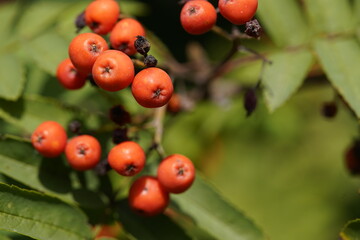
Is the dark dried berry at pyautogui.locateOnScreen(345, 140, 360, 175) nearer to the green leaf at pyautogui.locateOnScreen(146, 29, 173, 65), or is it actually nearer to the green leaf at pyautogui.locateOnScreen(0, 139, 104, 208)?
the green leaf at pyautogui.locateOnScreen(146, 29, 173, 65)

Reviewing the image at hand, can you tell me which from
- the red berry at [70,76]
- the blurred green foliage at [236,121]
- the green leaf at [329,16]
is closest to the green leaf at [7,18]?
the blurred green foliage at [236,121]

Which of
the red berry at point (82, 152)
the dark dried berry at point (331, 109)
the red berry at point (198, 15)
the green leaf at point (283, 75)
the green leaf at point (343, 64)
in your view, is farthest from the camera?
the dark dried berry at point (331, 109)

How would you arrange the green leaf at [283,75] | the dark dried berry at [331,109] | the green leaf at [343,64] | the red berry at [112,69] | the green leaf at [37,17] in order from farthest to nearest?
the green leaf at [37,17] < the dark dried berry at [331,109] < the green leaf at [283,75] < the green leaf at [343,64] < the red berry at [112,69]

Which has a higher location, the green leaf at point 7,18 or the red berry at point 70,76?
the red berry at point 70,76

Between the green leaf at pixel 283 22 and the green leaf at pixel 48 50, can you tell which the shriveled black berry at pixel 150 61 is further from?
the green leaf at pixel 283 22

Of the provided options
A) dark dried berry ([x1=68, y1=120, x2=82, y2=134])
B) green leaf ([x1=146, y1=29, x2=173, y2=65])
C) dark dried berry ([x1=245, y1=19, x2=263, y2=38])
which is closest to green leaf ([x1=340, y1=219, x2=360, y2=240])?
dark dried berry ([x1=245, y1=19, x2=263, y2=38])

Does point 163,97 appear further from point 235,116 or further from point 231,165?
point 231,165

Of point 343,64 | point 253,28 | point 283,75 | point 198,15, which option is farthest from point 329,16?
point 198,15
